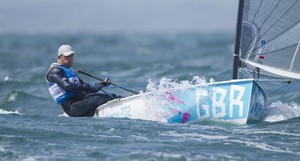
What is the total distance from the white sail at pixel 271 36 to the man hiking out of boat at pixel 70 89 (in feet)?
6.36

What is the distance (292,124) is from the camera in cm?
1012

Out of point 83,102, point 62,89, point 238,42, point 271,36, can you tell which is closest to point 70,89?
point 62,89

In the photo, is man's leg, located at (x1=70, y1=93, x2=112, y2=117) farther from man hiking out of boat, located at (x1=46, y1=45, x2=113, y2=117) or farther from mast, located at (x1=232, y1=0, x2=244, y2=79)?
mast, located at (x1=232, y1=0, x2=244, y2=79)

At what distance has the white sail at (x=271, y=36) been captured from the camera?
1027 centimetres

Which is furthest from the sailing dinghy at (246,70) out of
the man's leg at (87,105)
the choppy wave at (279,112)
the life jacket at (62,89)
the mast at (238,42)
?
the life jacket at (62,89)

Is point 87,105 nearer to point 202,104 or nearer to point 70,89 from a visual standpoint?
point 70,89

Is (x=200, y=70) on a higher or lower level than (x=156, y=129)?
higher

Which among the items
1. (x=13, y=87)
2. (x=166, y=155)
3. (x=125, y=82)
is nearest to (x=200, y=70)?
(x=125, y=82)

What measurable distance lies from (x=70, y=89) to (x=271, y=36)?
108 inches

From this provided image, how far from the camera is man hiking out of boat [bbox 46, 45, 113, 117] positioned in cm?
1033

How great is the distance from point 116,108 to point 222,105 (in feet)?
5.07

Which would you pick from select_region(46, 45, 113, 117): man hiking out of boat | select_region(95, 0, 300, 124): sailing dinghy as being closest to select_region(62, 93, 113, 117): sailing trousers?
select_region(46, 45, 113, 117): man hiking out of boat

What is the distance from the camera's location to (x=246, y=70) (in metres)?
10.5

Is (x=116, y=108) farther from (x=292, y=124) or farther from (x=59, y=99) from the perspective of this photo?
(x=292, y=124)
